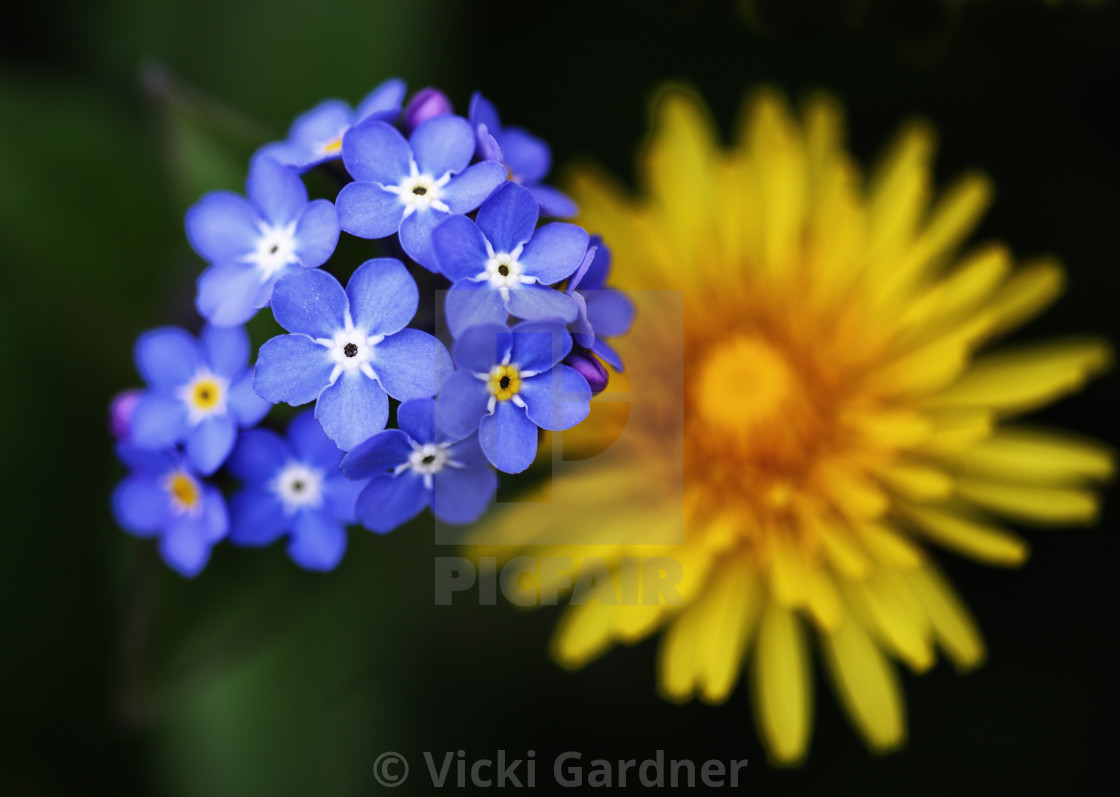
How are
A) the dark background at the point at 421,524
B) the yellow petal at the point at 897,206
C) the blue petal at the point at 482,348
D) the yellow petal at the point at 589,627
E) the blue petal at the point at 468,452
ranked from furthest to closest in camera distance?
the dark background at the point at 421,524, the yellow petal at the point at 897,206, the yellow petal at the point at 589,627, the blue petal at the point at 468,452, the blue petal at the point at 482,348

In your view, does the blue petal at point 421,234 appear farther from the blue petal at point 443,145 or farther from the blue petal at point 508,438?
the blue petal at point 508,438

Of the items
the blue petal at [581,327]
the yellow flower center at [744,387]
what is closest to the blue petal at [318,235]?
the blue petal at [581,327]

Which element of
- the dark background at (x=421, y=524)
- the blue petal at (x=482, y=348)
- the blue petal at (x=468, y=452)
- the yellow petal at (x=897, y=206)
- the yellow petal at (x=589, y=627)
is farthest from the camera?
the dark background at (x=421, y=524)

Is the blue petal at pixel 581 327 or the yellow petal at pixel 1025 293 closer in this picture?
the blue petal at pixel 581 327

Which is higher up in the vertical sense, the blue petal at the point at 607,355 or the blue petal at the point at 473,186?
the blue petal at the point at 473,186

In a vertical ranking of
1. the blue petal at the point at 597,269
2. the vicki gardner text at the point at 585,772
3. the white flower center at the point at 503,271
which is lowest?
the vicki gardner text at the point at 585,772

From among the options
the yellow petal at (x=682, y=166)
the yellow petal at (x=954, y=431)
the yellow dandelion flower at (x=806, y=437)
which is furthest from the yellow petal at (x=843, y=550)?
the yellow petal at (x=682, y=166)

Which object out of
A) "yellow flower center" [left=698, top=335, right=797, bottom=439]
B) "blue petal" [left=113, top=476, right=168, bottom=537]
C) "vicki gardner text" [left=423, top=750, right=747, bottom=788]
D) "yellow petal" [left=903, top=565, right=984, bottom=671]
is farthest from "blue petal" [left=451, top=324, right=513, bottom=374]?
"vicki gardner text" [left=423, top=750, right=747, bottom=788]
